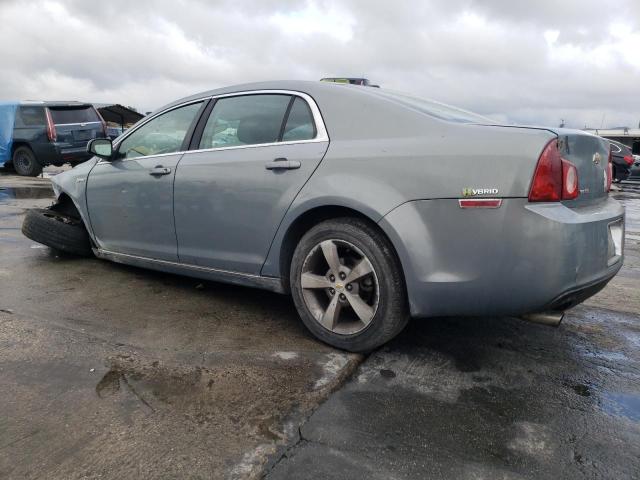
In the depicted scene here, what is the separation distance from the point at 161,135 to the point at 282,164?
1417 millimetres

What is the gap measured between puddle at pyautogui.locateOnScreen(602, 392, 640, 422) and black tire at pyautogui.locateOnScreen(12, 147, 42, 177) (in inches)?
534

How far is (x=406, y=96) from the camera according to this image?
3.36 meters

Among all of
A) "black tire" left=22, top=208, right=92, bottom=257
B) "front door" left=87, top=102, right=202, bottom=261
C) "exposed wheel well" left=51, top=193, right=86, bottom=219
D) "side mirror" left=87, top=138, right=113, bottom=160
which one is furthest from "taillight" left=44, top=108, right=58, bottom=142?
"side mirror" left=87, top=138, right=113, bottom=160

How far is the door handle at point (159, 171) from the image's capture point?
3680 mm

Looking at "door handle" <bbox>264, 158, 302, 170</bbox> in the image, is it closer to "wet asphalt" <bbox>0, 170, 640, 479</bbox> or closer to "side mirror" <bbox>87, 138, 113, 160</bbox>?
"wet asphalt" <bbox>0, 170, 640, 479</bbox>

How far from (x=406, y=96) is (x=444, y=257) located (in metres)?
1.31

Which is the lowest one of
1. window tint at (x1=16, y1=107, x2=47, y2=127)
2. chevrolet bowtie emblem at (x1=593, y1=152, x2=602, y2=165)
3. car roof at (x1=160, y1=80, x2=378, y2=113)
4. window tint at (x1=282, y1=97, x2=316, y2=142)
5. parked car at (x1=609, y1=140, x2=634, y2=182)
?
parked car at (x1=609, y1=140, x2=634, y2=182)

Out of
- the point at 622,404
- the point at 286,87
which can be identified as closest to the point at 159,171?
the point at 286,87

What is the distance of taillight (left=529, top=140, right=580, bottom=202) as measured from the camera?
7.76 ft

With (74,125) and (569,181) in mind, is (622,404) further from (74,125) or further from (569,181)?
(74,125)

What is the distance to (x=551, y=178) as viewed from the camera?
2398mm

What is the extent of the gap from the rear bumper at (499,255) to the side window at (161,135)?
1.89 metres

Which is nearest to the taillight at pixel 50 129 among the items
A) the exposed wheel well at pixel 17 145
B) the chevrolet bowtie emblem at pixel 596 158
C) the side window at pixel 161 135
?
the exposed wheel well at pixel 17 145

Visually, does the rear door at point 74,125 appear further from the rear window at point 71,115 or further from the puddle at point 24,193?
the puddle at point 24,193
